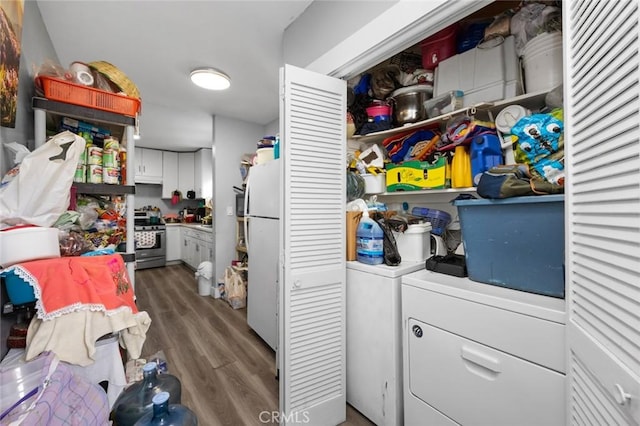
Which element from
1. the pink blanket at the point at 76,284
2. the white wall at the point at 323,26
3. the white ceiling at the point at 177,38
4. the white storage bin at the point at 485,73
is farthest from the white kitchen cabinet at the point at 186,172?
the white storage bin at the point at 485,73

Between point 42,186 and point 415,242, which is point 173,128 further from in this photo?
point 415,242

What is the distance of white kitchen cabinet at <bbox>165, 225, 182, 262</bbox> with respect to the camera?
5426 millimetres

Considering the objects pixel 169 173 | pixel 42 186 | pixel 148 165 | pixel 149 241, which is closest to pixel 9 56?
pixel 42 186

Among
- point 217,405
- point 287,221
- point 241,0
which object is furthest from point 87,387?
point 241,0

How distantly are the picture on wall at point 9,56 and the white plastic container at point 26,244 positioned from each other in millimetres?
488

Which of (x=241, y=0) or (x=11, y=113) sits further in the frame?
(x=241, y=0)

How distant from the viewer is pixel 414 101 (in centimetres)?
174

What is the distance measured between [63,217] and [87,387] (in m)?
0.78

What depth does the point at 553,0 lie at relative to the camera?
1.27 metres

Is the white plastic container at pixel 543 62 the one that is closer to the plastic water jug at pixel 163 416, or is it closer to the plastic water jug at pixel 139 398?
the plastic water jug at pixel 163 416

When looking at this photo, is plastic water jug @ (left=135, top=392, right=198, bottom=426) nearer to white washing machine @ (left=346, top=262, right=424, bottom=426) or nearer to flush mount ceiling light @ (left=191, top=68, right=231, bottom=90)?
white washing machine @ (left=346, top=262, right=424, bottom=426)

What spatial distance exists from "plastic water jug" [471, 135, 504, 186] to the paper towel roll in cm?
208

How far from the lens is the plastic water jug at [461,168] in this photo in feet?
4.84

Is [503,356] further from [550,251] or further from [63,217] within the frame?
[63,217]
